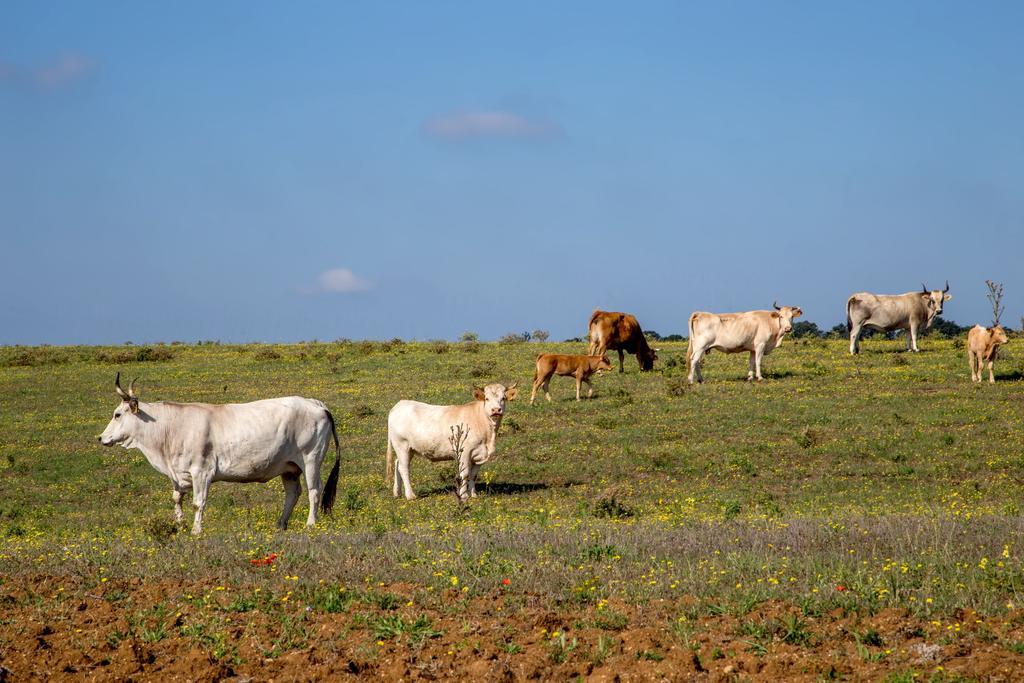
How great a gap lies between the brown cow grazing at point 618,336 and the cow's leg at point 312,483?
19.0 meters

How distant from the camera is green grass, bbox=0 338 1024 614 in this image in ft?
36.9

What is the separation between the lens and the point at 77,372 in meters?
41.8

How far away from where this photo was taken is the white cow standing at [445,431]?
66.1ft

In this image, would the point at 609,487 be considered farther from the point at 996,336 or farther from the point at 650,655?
the point at 996,336

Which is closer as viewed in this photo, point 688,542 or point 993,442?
point 688,542

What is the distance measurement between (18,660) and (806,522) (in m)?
8.32

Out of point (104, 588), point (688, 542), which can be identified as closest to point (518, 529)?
point (688, 542)

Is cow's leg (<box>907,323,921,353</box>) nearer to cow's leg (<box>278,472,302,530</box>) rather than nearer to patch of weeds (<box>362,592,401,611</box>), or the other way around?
cow's leg (<box>278,472,302,530</box>)

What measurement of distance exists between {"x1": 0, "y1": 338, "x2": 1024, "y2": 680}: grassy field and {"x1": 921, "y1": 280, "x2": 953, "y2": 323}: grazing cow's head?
1.07 meters

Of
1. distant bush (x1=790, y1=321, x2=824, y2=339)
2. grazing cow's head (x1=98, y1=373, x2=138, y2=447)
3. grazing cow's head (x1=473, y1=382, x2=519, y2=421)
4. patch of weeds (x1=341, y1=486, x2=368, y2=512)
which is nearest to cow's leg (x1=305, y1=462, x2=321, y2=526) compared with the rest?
patch of weeds (x1=341, y1=486, x2=368, y2=512)

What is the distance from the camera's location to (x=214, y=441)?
1677cm

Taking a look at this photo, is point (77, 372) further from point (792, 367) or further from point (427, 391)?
point (792, 367)

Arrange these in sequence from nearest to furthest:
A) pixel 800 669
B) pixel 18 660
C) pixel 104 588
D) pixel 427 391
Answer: pixel 800 669 < pixel 18 660 < pixel 104 588 < pixel 427 391

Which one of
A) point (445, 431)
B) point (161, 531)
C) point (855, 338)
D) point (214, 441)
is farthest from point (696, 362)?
point (161, 531)
